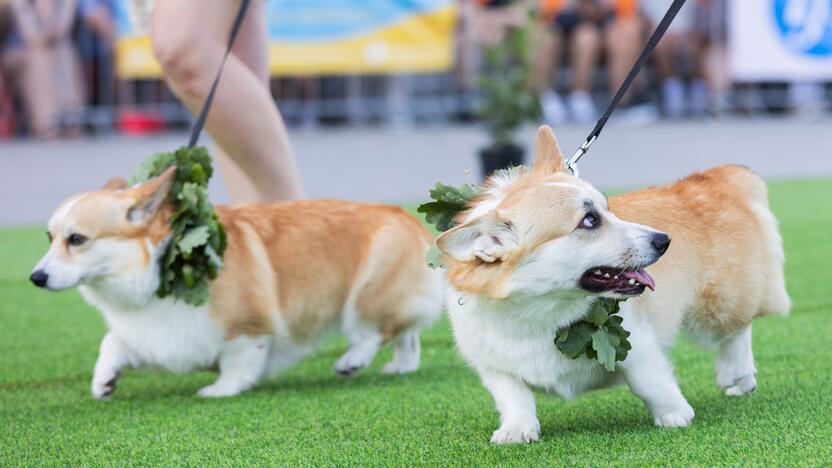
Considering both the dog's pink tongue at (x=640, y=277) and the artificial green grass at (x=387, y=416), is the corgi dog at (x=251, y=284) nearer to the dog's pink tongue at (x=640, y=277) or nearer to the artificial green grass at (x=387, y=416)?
the artificial green grass at (x=387, y=416)

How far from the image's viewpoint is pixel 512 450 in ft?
8.74

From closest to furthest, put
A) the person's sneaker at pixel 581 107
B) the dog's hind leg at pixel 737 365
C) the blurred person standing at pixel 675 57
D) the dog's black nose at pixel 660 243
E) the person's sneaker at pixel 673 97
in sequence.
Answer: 1. the dog's black nose at pixel 660 243
2. the dog's hind leg at pixel 737 365
3. the person's sneaker at pixel 581 107
4. the blurred person standing at pixel 675 57
5. the person's sneaker at pixel 673 97

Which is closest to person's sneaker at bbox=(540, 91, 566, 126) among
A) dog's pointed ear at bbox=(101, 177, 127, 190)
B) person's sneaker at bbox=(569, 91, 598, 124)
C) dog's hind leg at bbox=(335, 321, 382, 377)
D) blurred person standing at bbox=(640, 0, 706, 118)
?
person's sneaker at bbox=(569, 91, 598, 124)

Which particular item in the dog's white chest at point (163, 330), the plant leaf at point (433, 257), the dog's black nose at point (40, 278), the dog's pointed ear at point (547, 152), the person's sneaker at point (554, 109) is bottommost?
the person's sneaker at point (554, 109)

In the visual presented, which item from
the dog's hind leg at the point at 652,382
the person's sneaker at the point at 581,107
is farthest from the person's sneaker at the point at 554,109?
the dog's hind leg at the point at 652,382

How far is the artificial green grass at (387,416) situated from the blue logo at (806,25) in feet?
25.4

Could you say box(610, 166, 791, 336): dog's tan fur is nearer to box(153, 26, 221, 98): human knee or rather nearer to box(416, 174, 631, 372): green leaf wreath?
box(416, 174, 631, 372): green leaf wreath

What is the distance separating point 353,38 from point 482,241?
31.8 ft

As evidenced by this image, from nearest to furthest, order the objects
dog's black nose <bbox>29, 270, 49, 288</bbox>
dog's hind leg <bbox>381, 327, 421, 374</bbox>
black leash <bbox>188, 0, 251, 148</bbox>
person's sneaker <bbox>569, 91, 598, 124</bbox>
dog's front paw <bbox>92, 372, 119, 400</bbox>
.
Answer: dog's black nose <bbox>29, 270, 49, 288</bbox>
dog's front paw <bbox>92, 372, 119, 400</bbox>
black leash <bbox>188, 0, 251, 148</bbox>
dog's hind leg <bbox>381, 327, 421, 374</bbox>
person's sneaker <bbox>569, 91, 598, 124</bbox>

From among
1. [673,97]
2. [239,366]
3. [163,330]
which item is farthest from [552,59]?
[163,330]

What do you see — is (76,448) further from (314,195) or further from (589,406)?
(314,195)

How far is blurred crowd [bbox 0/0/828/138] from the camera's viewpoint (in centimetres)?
1165

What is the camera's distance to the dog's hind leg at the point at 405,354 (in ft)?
12.8

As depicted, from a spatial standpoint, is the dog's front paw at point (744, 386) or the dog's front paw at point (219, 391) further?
the dog's front paw at point (219, 391)
